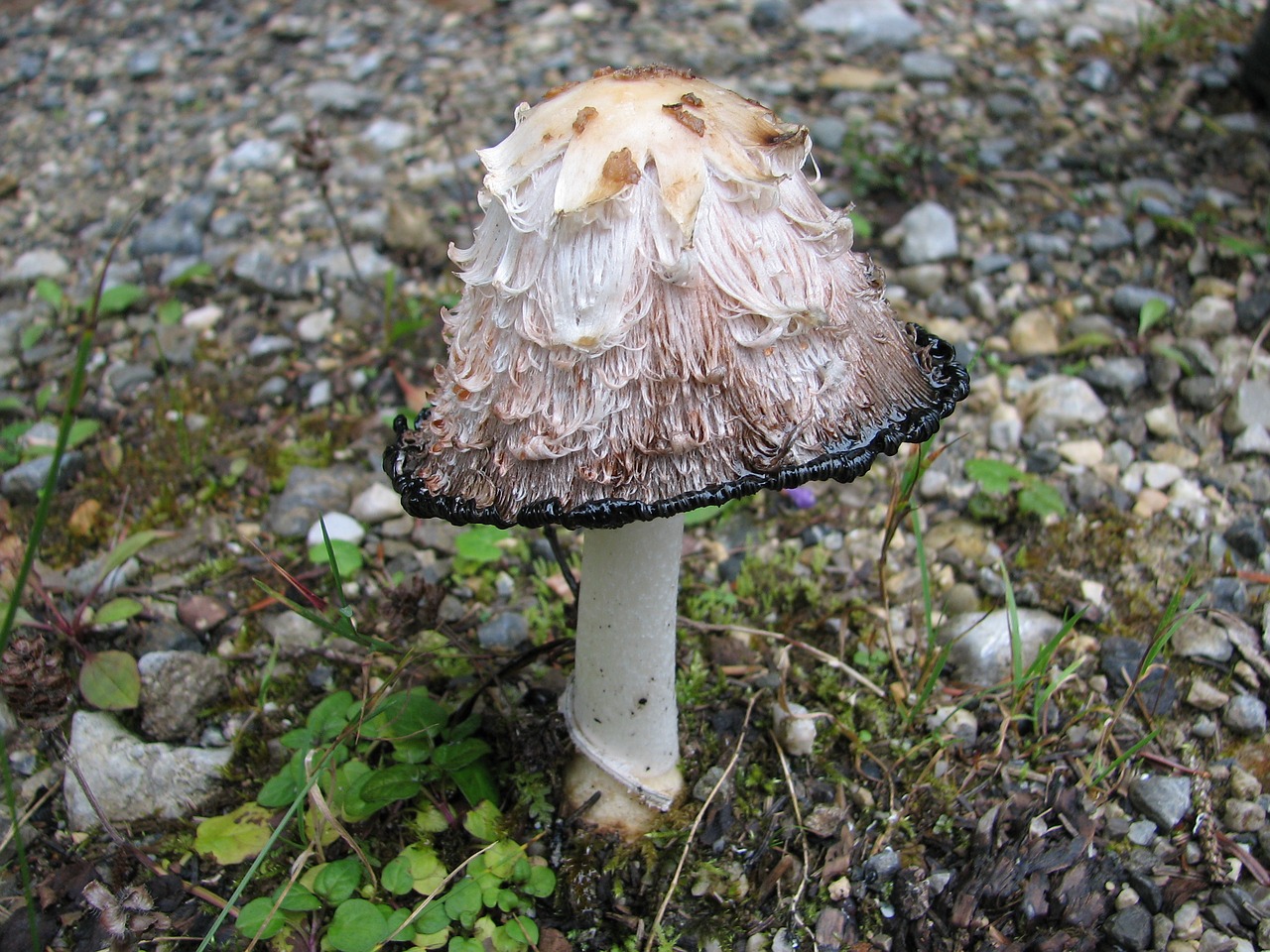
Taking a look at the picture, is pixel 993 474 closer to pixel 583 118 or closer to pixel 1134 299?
pixel 1134 299

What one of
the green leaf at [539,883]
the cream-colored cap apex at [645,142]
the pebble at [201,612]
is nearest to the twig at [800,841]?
the green leaf at [539,883]

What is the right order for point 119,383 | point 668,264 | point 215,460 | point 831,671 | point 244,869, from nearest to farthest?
point 668,264, point 244,869, point 831,671, point 215,460, point 119,383

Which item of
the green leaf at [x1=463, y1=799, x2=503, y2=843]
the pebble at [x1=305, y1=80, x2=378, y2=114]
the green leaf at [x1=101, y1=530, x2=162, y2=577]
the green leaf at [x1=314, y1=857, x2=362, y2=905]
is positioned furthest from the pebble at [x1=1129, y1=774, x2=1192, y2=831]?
the pebble at [x1=305, y1=80, x2=378, y2=114]

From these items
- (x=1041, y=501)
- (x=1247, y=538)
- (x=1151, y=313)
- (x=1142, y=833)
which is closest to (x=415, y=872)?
(x=1142, y=833)

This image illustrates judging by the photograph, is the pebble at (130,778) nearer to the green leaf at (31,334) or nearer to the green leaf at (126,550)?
the green leaf at (126,550)

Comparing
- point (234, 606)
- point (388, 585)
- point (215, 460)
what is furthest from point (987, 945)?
point (215, 460)

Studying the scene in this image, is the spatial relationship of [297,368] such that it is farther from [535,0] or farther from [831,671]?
[535,0]

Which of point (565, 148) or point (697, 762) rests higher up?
point (565, 148)
